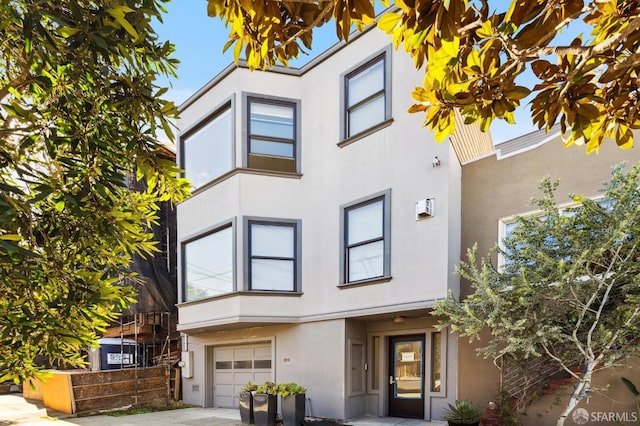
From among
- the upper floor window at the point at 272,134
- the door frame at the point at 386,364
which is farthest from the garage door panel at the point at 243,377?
the upper floor window at the point at 272,134

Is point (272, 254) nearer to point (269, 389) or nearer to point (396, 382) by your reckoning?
point (269, 389)

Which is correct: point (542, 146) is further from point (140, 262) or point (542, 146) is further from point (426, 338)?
point (140, 262)

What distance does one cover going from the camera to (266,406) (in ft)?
30.5

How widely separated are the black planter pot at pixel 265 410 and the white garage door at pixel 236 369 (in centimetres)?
191

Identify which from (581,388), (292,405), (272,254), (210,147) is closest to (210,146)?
(210,147)

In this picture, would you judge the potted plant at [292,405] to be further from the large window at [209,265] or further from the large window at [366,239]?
the large window at [209,265]

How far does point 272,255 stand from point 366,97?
14.0ft

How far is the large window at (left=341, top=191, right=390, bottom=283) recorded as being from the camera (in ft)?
30.4

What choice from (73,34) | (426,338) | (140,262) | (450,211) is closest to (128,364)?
(140,262)

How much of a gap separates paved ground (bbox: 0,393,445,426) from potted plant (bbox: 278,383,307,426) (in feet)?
3.63

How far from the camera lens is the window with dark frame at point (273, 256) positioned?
1065 cm

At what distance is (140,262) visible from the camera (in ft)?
48.0

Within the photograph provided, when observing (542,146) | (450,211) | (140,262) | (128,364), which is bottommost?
(128,364)

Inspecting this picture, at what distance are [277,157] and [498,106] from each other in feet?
30.3
